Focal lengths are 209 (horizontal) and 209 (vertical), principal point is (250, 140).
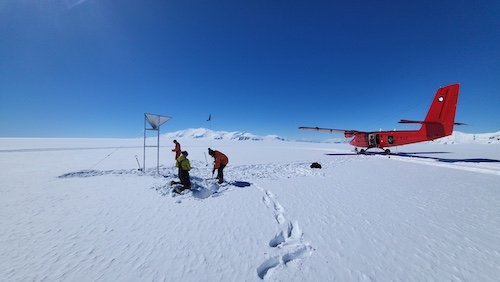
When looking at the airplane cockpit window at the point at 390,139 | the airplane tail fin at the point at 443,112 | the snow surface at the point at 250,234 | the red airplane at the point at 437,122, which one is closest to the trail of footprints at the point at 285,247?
the snow surface at the point at 250,234

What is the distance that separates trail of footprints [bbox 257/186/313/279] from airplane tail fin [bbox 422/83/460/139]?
817 inches

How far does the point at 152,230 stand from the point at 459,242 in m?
6.59

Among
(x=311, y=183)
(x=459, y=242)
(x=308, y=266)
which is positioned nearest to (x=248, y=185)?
(x=311, y=183)

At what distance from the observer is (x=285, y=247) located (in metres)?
4.11

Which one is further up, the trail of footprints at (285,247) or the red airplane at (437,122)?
the red airplane at (437,122)

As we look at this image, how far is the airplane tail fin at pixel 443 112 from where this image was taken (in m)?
18.0

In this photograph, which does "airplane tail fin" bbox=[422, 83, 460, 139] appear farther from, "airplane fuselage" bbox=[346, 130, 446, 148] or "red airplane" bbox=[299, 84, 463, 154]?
"airplane fuselage" bbox=[346, 130, 446, 148]

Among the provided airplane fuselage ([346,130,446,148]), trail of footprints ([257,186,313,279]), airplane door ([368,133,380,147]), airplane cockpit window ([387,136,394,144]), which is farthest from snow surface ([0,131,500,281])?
airplane door ([368,133,380,147])

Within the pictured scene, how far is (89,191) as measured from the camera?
26.9 ft

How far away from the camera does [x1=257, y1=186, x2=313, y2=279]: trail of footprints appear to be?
354 centimetres

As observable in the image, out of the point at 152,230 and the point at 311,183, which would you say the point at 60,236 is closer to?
the point at 152,230

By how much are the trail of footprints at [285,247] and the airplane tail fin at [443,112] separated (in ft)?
68.1

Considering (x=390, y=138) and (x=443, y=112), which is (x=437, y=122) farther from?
(x=390, y=138)

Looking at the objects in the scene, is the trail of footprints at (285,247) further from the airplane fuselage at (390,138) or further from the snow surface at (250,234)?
the airplane fuselage at (390,138)
